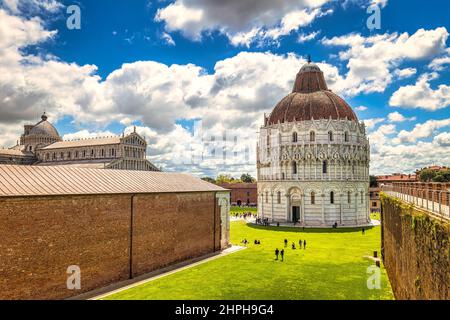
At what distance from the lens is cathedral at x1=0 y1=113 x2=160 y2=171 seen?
6862 centimetres

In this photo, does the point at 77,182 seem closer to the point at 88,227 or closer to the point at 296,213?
the point at 88,227

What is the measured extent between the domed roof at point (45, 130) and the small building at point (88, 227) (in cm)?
7157

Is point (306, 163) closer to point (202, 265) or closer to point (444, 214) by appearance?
point (202, 265)

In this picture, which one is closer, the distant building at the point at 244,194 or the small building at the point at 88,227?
the small building at the point at 88,227

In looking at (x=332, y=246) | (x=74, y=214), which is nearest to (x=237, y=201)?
(x=332, y=246)

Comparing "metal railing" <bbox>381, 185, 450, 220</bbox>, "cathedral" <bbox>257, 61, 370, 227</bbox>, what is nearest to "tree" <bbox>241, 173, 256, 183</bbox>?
"cathedral" <bbox>257, 61, 370, 227</bbox>

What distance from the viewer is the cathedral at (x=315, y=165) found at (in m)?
52.9

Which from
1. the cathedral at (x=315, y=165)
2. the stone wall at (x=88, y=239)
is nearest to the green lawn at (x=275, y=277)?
the stone wall at (x=88, y=239)

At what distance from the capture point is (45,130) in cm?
8838

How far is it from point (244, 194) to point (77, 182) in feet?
249

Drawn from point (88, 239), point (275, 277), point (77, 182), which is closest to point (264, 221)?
point (275, 277)

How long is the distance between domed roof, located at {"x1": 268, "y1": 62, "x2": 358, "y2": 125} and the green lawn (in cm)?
2590

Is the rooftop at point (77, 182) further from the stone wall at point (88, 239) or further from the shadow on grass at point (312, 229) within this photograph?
the shadow on grass at point (312, 229)
